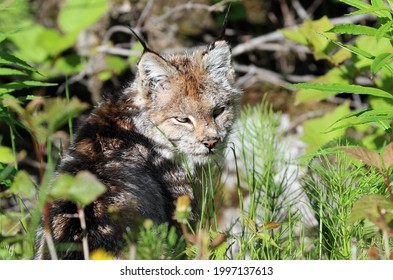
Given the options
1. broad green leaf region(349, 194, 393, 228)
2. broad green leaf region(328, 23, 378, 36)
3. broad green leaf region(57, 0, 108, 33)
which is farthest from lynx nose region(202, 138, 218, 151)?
broad green leaf region(57, 0, 108, 33)

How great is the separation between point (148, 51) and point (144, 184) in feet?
3.57

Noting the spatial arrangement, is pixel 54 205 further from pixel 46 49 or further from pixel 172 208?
pixel 46 49

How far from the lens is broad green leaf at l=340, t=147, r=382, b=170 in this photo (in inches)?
141

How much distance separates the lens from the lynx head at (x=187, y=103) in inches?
212

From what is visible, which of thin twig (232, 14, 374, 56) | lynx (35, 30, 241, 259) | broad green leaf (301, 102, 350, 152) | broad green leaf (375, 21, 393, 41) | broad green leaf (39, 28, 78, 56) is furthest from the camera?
thin twig (232, 14, 374, 56)

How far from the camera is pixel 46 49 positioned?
7.89 meters

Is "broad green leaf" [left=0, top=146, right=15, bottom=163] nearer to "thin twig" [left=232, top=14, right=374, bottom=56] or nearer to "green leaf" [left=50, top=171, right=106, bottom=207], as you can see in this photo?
"green leaf" [left=50, top=171, right=106, bottom=207]

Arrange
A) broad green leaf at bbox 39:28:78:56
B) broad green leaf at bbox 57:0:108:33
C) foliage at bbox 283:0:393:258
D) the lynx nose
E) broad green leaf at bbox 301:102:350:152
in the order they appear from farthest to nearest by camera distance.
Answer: broad green leaf at bbox 39:28:78:56 → broad green leaf at bbox 57:0:108:33 → broad green leaf at bbox 301:102:350:152 → the lynx nose → foliage at bbox 283:0:393:258

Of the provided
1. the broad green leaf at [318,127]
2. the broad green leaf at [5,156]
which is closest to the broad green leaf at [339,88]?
the broad green leaf at [318,127]

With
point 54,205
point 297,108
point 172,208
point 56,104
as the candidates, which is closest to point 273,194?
point 172,208

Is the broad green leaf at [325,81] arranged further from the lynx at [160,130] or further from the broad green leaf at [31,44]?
the broad green leaf at [31,44]

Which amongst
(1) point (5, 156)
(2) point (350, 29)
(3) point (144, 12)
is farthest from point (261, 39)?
(2) point (350, 29)
